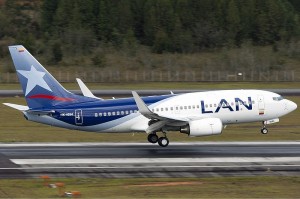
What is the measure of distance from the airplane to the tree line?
7592 centimetres

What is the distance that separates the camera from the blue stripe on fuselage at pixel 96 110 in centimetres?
4778

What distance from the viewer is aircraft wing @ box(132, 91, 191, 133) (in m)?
45.7

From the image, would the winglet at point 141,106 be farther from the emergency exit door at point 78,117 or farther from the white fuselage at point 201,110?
the emergency exit door at point 78,117

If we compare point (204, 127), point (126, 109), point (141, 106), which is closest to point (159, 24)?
point (126, 109)

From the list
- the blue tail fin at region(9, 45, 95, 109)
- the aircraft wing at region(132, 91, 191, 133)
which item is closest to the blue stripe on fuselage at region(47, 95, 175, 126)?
the blue tail fin at region(9, 45, 95, 109)

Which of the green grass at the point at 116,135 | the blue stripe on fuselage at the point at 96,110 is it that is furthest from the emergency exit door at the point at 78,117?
the green grass at the point at 116,135

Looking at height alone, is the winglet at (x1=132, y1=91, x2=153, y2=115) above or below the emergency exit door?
above

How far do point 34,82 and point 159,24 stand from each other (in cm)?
8615

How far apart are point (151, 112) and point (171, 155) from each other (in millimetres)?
2986

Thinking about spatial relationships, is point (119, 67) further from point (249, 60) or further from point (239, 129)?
→ point (239, 129)

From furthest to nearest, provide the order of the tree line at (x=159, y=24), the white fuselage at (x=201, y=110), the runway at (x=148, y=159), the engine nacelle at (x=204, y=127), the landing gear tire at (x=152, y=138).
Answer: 1. the tree line at (x=159, y=24)
2. the landing gear tire at (x=152, y=138)
3. the white fuselage at (x=201, y=110)
4. the engine nacelle at (x=204, y=127)
5. the runway at (x=148, y=159)

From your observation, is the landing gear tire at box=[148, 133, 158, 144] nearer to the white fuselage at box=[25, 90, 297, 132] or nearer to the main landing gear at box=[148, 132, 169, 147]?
the main landing gear at box=[148, 132, 169, 147]

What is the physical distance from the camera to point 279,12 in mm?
134125

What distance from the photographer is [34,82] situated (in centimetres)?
4750
